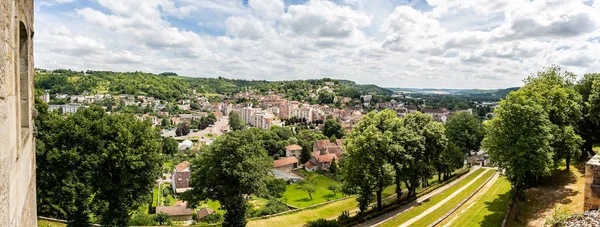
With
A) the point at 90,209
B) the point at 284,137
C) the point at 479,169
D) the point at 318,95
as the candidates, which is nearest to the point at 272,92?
the point at 318,95

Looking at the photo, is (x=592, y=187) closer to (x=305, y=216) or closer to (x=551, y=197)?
(x=551, y=197)

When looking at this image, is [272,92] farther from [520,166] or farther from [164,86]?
[520,166]

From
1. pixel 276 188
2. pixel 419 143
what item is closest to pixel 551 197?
pixel 419 143

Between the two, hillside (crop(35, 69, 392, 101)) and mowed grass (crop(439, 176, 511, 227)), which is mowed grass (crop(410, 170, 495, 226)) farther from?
hillside (crop(35, 69, 392, 101))

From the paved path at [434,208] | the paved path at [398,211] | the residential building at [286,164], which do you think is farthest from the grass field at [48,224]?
the residential building at [286,164]

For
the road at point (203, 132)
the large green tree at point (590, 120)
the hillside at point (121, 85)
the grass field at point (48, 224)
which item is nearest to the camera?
the grass field at point (48, 224)

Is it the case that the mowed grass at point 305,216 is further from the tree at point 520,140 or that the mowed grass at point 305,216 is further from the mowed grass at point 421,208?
the tree at point 520,140

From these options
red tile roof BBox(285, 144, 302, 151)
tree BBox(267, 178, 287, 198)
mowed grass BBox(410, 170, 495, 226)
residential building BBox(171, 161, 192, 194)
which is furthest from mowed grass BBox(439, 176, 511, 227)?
red tile roof BBox(285, 144, 302, 151)
